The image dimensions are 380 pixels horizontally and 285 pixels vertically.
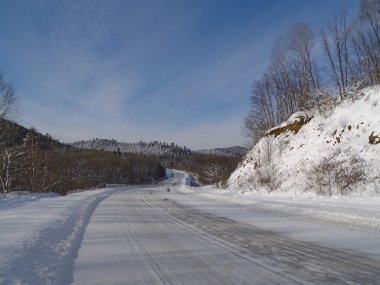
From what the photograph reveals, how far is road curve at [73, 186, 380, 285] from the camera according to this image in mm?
5785

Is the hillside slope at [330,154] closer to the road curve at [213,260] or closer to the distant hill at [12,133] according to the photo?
the road curve at [213,260]

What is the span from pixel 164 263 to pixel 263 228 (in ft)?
17.0

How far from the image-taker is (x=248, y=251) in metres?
7.80

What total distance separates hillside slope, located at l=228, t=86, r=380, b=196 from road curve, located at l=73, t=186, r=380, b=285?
1100 cm

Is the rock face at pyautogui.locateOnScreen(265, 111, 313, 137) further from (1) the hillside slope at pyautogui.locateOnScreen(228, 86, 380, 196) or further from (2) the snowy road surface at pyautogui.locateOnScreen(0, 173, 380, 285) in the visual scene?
(2) the snowy road surface at pyautogui.locateOnScreen(0, 173, 380, 285)

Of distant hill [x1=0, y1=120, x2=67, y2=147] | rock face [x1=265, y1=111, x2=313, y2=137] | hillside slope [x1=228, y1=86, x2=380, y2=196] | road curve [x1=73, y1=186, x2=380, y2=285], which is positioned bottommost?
road curve [x1=73, y1=186, x2=380, y2=285]

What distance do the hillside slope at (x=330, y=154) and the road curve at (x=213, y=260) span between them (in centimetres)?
1100

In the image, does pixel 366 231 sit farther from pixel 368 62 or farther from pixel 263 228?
pixel 368 62

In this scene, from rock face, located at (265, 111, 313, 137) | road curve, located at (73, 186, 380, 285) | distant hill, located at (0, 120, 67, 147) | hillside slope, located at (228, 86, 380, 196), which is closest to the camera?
road curve, located at (73, 186, 380, 285)

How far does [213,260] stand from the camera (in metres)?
7.09

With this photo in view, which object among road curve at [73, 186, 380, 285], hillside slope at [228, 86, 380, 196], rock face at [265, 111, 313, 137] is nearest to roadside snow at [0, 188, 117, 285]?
road curve at [73, 186, 380, 285]

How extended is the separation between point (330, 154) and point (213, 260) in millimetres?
18090

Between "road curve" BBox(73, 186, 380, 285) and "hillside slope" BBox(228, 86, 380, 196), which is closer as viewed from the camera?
"road curve" BBox(73, 186, 380, 285)

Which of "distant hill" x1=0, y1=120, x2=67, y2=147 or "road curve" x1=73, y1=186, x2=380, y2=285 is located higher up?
"distant hill" x1=0, y1=120, x2=67, y2=147
